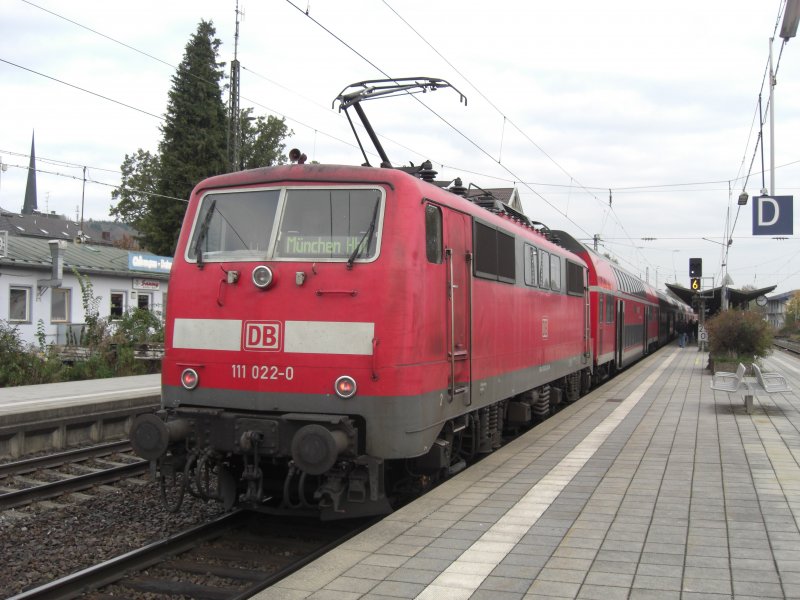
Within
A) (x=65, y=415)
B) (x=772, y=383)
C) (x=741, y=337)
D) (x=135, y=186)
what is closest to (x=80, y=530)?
(x=65, y=415)

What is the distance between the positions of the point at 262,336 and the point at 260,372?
30 centimetres

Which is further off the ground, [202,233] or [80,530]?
[202,233]

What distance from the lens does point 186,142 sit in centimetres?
4500

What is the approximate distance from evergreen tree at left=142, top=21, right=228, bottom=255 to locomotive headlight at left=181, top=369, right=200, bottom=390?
1531 inches

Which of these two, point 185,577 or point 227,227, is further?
point 227,227

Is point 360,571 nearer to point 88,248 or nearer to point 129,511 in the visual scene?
point 129,511

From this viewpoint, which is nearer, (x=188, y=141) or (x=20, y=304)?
(x=20, y=304)

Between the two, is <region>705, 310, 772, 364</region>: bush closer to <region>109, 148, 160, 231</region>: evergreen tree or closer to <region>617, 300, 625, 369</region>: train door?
<region>617, 300, 625, 369</region>: train door

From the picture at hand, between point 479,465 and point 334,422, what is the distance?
118 inches

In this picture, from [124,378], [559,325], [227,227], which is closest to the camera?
[227,227]

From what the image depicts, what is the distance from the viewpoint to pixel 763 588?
4.41m

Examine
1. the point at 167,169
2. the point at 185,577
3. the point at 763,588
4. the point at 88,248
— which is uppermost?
the point at 167,169

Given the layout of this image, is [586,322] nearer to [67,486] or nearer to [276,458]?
[67,486]

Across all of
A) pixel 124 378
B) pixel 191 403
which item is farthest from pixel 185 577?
pixel 124 378
